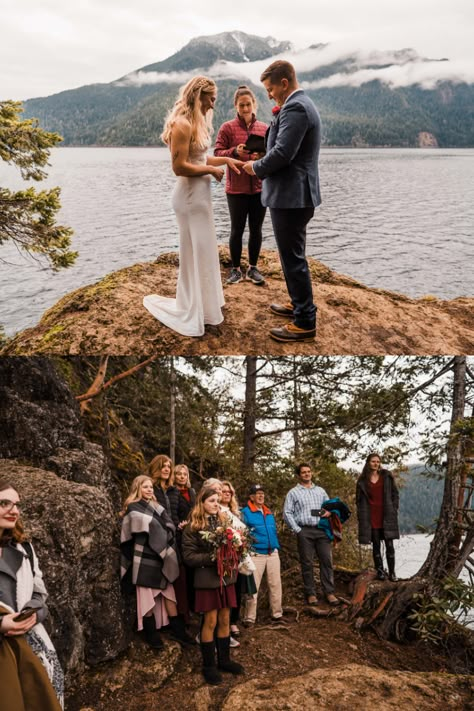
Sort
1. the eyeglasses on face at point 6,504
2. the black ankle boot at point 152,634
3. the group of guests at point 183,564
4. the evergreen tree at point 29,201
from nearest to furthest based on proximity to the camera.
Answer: the group of guests at point 183,564 → the eyeglasses on face at point 6,504 → the black ankle boot at point 152,634 → the evergreen tree at point 29,201

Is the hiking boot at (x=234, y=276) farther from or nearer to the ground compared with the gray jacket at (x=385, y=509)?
farther from the ground

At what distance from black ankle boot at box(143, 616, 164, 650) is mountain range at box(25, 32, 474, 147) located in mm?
99259

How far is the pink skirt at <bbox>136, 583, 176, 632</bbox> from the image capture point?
487cm

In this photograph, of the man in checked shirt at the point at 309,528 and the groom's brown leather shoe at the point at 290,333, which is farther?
the man in checked shirt at the point at 309,528

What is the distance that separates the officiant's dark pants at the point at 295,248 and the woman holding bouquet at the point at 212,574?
2.27m

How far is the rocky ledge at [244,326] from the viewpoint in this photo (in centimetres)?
603

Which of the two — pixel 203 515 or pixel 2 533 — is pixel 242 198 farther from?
pixel 2 533

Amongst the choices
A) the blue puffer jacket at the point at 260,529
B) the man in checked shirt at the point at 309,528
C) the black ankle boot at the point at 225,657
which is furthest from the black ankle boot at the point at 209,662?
the man in checked shirt at the point at 309,528

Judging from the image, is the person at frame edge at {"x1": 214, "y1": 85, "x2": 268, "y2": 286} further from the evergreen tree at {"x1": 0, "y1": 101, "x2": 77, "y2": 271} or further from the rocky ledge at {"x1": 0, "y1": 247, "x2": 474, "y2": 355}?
the evergreen tree at {"x1": 0, "y1": 101, "x2": 77, "y2": 271}

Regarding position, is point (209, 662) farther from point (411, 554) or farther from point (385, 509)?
point (411, 554)

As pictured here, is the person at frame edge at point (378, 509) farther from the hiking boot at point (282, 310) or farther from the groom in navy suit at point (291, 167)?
the groom in navy suit at point (291, 167)

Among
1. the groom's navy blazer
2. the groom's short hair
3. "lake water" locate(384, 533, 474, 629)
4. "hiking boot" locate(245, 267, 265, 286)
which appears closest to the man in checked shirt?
"lake water" locate(384, 533, 474, 629)

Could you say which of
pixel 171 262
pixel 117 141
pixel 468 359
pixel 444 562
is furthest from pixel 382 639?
pixel 117 141

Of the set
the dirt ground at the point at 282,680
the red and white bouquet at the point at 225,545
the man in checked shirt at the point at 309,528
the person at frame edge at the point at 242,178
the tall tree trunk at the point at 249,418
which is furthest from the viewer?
the tall tree trunk at the point at 249,418
